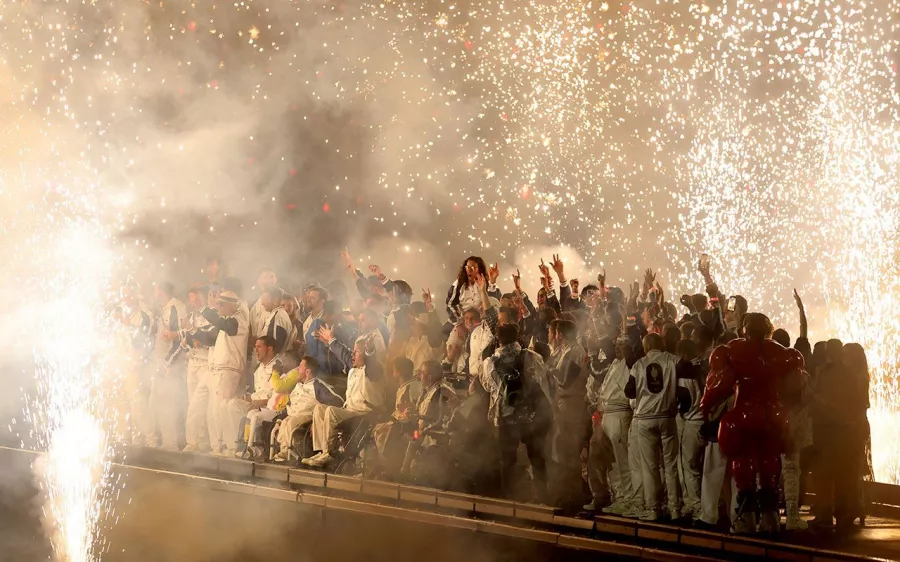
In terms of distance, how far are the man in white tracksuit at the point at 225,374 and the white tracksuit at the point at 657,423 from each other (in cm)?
495

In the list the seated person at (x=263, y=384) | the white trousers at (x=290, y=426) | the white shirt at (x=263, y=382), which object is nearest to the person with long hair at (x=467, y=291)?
the white trousers at (x=290, y=426)

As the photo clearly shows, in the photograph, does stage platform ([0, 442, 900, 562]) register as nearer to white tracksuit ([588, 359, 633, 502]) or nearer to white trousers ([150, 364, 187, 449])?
white tracksuit ([588, 359, 633, 502])

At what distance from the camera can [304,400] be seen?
10.7m

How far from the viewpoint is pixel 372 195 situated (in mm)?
18547

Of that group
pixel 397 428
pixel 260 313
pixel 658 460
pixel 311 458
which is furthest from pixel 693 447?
pixel 260 313

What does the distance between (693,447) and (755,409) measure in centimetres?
107

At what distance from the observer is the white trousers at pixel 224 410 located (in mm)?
11609

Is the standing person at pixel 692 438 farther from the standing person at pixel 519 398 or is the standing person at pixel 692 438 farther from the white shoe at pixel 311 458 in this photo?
the white shoe at pixel 311 458

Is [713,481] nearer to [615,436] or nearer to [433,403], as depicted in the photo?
[615,436]

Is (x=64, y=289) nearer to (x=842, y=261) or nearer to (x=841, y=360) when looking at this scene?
(x=841, y=360)

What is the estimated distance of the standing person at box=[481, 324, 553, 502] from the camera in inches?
344

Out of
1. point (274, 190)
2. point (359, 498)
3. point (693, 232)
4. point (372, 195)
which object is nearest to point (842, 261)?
point (693, 232)

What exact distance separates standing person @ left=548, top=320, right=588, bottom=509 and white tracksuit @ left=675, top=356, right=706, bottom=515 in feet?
3.12

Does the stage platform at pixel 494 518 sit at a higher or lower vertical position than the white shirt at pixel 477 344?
lower
